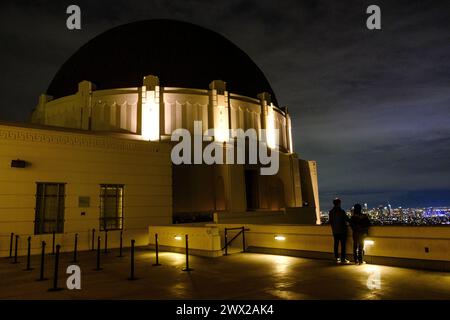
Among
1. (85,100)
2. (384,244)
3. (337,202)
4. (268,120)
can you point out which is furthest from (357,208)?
(85,100)

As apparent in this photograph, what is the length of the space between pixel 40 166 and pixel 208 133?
13.9m

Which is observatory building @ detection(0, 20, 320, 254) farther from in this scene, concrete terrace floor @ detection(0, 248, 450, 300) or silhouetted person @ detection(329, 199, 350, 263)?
silhouetted person @ detection(329, 199, 350, 263)

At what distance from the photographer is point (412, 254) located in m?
9.03

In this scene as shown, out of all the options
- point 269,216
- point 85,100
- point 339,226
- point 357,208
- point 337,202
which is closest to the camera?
point 357,208

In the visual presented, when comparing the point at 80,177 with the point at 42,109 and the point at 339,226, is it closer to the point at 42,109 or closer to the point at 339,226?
the point at 339,226

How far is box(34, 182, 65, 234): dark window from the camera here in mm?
14977

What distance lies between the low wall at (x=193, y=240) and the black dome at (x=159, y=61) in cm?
1657

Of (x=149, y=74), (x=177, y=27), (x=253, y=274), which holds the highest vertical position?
(x=177, y=27)

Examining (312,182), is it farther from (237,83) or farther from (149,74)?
(149,74)

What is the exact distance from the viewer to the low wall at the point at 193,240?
1254cm

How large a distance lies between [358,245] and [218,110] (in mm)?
19792

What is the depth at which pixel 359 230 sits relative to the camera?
376 inches
